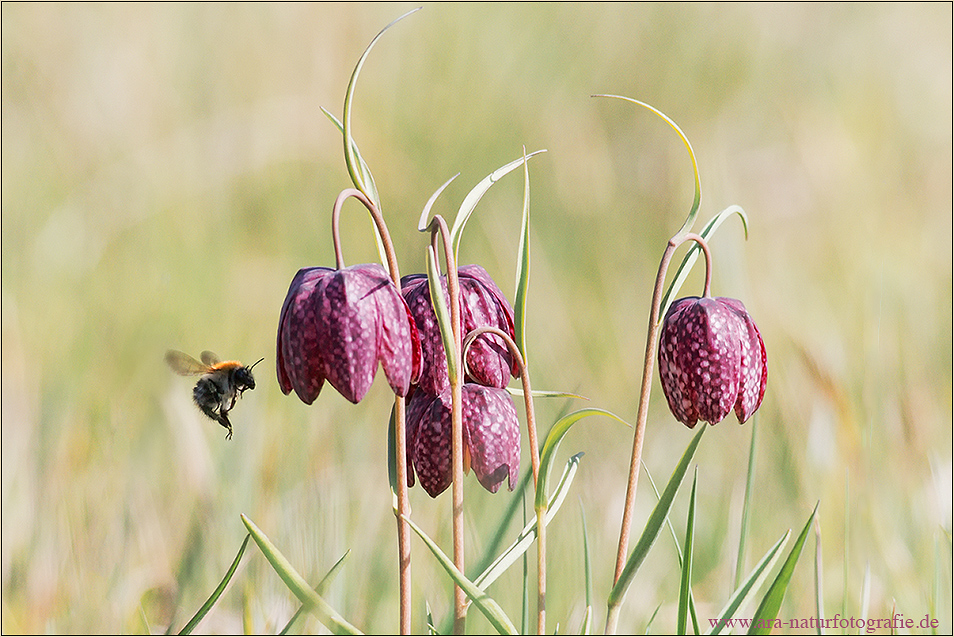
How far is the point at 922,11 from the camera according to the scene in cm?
363

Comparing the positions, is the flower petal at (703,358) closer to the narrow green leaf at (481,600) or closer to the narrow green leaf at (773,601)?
the narrow green leaf at (773,601)

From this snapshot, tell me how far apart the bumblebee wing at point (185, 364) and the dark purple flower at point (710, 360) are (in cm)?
70

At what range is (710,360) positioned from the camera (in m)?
1.01

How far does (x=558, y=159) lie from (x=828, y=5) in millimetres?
1503

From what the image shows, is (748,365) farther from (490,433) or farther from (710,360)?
(490,433)

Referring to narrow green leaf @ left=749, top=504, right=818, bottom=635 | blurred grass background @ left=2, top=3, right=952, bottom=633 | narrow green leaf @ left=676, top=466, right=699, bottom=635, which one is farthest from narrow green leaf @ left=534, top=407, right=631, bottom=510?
blurred grass background @ left=2, top=3, right=952, bottom=633

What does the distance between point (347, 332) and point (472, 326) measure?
181 millimetres

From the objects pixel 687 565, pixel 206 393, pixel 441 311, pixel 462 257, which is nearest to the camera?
pixel 441 311

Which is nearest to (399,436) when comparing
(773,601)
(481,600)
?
(481,600)

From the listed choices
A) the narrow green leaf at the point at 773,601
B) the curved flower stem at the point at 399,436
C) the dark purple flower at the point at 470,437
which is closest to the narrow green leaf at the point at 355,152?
the curved flower stem at the point at 399,436

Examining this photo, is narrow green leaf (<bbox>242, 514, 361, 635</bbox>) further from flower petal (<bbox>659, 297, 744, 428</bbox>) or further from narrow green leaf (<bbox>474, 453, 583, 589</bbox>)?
flower petal (<bbox>659, 297, 744, 428</bbox>)

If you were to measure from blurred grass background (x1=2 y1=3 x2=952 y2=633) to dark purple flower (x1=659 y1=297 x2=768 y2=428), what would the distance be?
54cm

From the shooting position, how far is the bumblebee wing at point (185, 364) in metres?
1.34

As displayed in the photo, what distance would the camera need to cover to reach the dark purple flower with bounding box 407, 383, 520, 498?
102 centimetres
